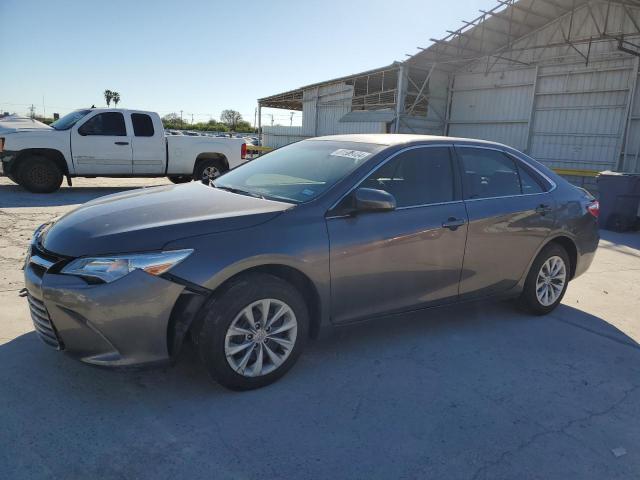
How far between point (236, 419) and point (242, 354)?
391 mm

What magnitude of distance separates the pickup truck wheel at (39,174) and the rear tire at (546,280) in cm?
974

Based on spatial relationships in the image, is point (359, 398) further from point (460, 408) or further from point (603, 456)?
point (603, 456)

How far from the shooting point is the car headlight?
8.95 ft

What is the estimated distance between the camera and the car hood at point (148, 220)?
281 cm

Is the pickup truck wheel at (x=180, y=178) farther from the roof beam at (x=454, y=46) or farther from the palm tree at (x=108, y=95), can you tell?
the palm tree at (x=108, y=95)

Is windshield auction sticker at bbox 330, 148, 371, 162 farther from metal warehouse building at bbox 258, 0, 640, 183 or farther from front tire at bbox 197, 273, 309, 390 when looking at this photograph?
metal warehouse building at bbox 258, 0, 640, 183

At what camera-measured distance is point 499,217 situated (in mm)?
4172

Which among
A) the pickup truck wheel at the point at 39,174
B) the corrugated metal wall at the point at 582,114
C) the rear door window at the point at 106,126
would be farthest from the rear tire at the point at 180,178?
the corrugated metal wall at the point at 582,114

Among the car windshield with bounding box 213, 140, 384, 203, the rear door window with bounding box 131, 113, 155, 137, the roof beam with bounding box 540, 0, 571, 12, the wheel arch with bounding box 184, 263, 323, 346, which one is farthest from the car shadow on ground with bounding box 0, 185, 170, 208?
the roof beam with bounding box 540, 0, 571, 12

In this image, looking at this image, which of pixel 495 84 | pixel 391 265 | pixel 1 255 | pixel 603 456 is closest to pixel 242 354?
pixel 391 265

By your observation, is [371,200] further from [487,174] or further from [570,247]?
[570,247]

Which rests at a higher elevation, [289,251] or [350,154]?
[350,154]

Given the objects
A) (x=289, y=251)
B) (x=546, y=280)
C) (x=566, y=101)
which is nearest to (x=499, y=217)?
(x=546, y=280)

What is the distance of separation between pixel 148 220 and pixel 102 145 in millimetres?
9004
